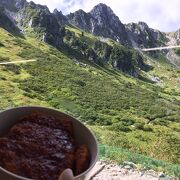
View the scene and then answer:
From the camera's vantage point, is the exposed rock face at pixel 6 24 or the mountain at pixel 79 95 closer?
the mountain at pixel 79 95

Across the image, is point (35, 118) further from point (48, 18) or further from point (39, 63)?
point (48, 18)

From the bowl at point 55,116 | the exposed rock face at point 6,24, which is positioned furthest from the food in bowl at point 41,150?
the exposed rock face at point 6,24

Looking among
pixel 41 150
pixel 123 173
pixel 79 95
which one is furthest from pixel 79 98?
pixel 41 150

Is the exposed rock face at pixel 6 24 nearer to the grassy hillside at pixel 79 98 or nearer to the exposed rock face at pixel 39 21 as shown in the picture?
the exposed rock face at pixel 39 21

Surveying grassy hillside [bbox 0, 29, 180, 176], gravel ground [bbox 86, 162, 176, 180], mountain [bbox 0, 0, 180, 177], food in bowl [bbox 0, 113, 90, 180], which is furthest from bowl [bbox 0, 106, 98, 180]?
grassy hillside [bbox 0, 29, 180, 176]

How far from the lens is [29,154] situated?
5.61 feet

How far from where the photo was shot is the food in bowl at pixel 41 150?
1.65 metres

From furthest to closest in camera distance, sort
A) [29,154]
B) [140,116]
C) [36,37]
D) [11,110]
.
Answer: [36,37], [140,116], [11,110], [29,154]

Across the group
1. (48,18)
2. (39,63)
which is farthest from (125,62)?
(39,63)

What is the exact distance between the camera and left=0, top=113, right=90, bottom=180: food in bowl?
1.65 metres

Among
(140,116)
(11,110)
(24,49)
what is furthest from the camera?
(24,49)

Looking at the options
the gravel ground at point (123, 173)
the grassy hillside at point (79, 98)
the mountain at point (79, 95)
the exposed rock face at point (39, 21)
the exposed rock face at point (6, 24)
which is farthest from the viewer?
the exposed rock face at point (39, 21)

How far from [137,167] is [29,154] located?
532cm

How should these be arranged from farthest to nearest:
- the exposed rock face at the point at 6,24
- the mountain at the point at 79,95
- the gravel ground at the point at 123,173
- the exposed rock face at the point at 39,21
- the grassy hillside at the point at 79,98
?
the exposed rock face at the point at 39,21 → the exposed rock face at the point at 6,24 → the grassy hillside at the point at 79,98 → the mountain at the point at 79,95 → the gravel ground at the point at 123,173
